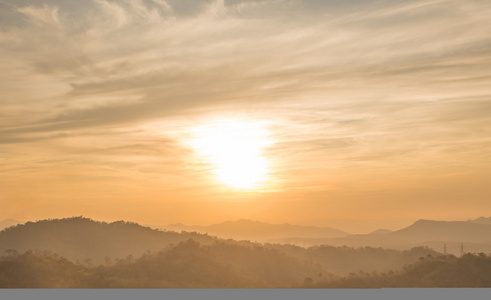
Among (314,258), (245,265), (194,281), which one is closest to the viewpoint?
(194,281)

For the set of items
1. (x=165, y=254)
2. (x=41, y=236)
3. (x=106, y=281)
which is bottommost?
(x=106, y=281)

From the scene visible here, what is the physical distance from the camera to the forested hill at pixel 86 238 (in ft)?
385

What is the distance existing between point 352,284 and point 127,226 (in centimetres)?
9434

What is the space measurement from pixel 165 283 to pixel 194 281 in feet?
22.8

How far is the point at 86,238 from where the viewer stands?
124062mm

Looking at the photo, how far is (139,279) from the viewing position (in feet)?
198

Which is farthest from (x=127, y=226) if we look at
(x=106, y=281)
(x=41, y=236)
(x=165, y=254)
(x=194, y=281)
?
(x=106, y=281)

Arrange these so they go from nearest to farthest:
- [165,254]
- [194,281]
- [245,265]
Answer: [194,281] → [165,254] → [245,265]

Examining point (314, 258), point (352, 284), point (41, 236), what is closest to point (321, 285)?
point (352, 284)

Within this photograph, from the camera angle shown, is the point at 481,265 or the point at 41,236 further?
the point at 41,236

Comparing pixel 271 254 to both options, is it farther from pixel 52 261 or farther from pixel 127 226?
pixel 127 226

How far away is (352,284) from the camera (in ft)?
173

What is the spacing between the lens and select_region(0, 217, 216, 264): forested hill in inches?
4619

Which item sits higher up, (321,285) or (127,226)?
(127,226)
